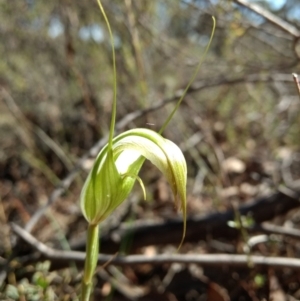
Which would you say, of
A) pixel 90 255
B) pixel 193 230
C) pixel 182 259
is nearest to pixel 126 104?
pixel 193 230

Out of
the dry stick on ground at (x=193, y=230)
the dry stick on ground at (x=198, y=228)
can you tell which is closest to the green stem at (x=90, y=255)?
the dry stick on ground at (x=193, y=230)

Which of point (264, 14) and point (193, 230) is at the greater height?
point (264, 14)

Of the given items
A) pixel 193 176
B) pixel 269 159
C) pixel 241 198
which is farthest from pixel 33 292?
pixel 269 159

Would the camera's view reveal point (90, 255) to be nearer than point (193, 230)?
Yes

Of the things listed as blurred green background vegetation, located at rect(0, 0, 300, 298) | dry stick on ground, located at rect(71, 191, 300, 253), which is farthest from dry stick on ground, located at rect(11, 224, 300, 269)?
blurred green background vegetation, located at rect(0, 0, 300, 298)

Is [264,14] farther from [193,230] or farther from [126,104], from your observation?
[126,104]

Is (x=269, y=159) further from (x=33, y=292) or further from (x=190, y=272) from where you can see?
(x=33, y=292)

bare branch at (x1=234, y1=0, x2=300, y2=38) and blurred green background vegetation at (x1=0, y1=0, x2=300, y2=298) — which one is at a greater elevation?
bare branch at (x1=234, y1=0, x2=300, y2=38)

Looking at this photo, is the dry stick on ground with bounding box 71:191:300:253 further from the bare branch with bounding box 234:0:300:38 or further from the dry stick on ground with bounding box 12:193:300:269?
the bare branch with bounding box 234:0:300:38
